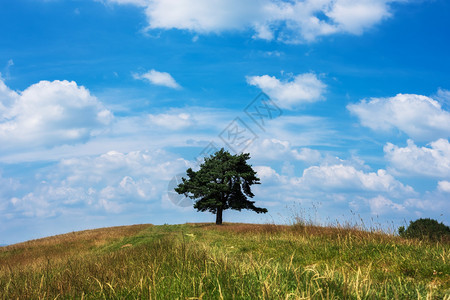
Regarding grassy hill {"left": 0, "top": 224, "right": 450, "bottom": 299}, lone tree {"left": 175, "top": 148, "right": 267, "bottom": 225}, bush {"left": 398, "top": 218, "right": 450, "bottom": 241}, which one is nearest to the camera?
grassy hill {"left": 0, "top": 224, "right": 450, "bottom": 299}

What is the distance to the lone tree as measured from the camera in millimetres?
32062

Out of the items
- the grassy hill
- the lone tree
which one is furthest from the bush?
the lone tree

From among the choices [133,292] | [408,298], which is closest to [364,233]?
[408,298]

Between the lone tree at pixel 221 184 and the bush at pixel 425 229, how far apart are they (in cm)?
1851

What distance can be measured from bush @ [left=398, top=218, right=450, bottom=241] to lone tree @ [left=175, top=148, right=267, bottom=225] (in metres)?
18.5

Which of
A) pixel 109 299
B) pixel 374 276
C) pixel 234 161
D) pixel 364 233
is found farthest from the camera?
pixel 234 161

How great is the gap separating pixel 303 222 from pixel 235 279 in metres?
11.5

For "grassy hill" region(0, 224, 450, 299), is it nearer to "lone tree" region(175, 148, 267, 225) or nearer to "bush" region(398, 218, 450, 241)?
"bush" region(398, 218, 450, 241)

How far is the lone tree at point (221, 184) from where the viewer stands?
32062 millimetres

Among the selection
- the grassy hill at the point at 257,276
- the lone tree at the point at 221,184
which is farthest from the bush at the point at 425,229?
the lone tree at the point at 221,184

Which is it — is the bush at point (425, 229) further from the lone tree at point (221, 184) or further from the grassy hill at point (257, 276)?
the lone tree at point (221, 184)

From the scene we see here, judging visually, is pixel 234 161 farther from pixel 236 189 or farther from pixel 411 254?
pixel 411 254

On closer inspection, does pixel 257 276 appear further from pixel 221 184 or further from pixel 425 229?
pixel 221 184

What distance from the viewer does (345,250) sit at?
8.80 metres
